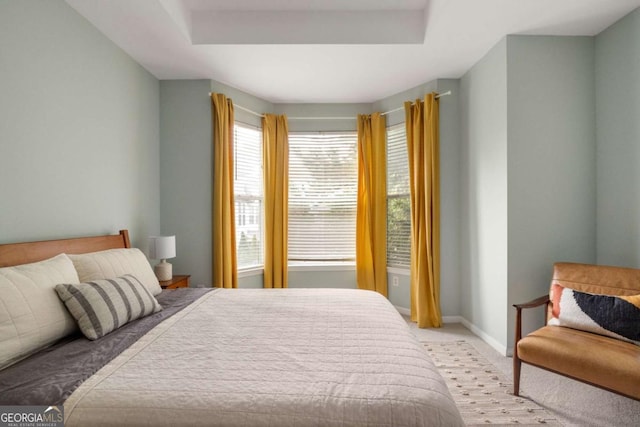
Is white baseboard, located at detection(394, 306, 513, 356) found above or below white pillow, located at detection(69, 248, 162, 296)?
below

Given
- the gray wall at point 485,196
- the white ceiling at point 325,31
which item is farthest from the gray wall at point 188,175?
the gray wall at point 485,196

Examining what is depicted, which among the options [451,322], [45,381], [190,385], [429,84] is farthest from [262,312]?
[429,84]

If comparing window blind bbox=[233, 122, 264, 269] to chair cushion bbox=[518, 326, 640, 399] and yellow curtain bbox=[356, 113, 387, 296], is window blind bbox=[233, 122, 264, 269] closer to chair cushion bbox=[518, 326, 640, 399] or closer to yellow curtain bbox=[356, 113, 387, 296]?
yellow curtain bbox=[356, 113, 387, 296]

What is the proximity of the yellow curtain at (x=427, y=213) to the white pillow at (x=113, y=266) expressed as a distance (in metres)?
2.71

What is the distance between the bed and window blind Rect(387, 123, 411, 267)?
7.62ft

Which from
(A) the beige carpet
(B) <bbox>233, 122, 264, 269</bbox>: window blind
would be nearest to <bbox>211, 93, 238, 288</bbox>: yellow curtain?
(B) <bbox>233, 122, 264, 269</bbox>: window blind

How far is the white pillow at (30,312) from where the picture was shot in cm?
143

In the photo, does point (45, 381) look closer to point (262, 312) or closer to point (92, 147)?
point (262, 312)

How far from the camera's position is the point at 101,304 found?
1.76m

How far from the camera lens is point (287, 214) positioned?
4449mm

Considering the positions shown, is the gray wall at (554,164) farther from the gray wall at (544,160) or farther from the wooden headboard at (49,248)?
the wooden headboard at (49,248)

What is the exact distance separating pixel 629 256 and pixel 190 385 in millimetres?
3223

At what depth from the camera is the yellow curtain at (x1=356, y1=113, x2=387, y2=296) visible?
4.42 meters

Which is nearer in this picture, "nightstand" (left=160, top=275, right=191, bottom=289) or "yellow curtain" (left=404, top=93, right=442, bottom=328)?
"nightstand" (left=160, top=275, right=191, bottom=289)
